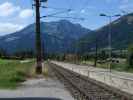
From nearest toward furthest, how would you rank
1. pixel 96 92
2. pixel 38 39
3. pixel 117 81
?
pixel 96 92, pixel 117 81, pixel 38 39

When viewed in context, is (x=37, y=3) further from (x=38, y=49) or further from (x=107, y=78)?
(x=107, y=78)

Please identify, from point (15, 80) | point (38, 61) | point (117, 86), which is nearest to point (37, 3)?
point (38, 61)

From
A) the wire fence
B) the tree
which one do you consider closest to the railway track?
the wire fence

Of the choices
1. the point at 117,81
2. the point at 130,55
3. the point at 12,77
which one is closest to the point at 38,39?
the point at 12,77

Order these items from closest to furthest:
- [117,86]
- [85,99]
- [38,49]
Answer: [85,99]
[117,86]
[38,49]

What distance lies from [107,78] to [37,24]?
56.4 ft

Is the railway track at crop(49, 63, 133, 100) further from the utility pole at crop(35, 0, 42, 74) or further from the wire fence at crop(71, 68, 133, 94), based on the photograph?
the utility pole at crop(35, 0, 42, 74)

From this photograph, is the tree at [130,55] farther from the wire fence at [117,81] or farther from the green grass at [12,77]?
the wire fence at [117,81]

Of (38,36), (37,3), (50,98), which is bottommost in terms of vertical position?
(50,98)

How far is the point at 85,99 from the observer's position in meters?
19.2

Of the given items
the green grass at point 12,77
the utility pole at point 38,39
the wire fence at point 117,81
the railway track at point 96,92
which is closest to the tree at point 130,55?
the green grass at point 12,77

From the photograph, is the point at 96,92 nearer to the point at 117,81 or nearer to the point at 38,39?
the point at 117,81

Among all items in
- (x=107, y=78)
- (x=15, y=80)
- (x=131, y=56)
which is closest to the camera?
(x=107, y=78)

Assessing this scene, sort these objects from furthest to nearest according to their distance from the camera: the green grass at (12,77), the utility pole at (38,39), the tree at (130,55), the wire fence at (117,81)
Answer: the tree at (130,55), the utility pole at (38,39), the green grass at (12,77), the wire fence at (117,81)
